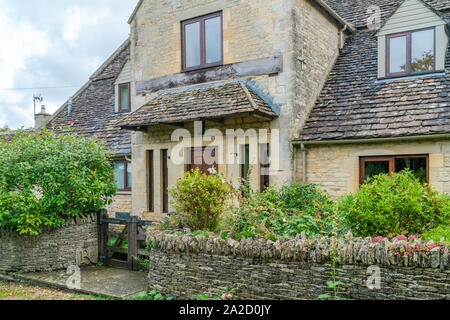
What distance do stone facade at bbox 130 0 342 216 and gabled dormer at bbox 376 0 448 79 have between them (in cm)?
173

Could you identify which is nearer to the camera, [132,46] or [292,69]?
[292,69]

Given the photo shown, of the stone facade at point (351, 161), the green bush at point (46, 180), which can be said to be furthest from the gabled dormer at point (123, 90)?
the stone facade at point (351, 161)

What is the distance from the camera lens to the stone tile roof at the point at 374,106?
8.89 metres

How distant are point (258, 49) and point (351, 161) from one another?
3.77 m

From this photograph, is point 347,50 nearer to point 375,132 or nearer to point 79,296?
point 375,132

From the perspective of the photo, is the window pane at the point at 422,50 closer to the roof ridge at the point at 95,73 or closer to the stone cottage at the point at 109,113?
the stone cottage at the point at 109,113

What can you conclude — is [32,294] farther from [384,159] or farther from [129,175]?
[384,159]

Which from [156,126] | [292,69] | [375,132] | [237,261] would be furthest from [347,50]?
[237,261]

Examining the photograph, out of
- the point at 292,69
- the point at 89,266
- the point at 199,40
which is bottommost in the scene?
the point at 89,266

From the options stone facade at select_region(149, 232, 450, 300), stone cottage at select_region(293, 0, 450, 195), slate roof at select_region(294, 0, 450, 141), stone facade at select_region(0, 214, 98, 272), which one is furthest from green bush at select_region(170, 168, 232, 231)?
stone facade at select_region(0, 214, 98, 272)

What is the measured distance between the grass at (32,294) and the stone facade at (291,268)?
1536 millimetres

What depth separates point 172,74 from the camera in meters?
11.8
